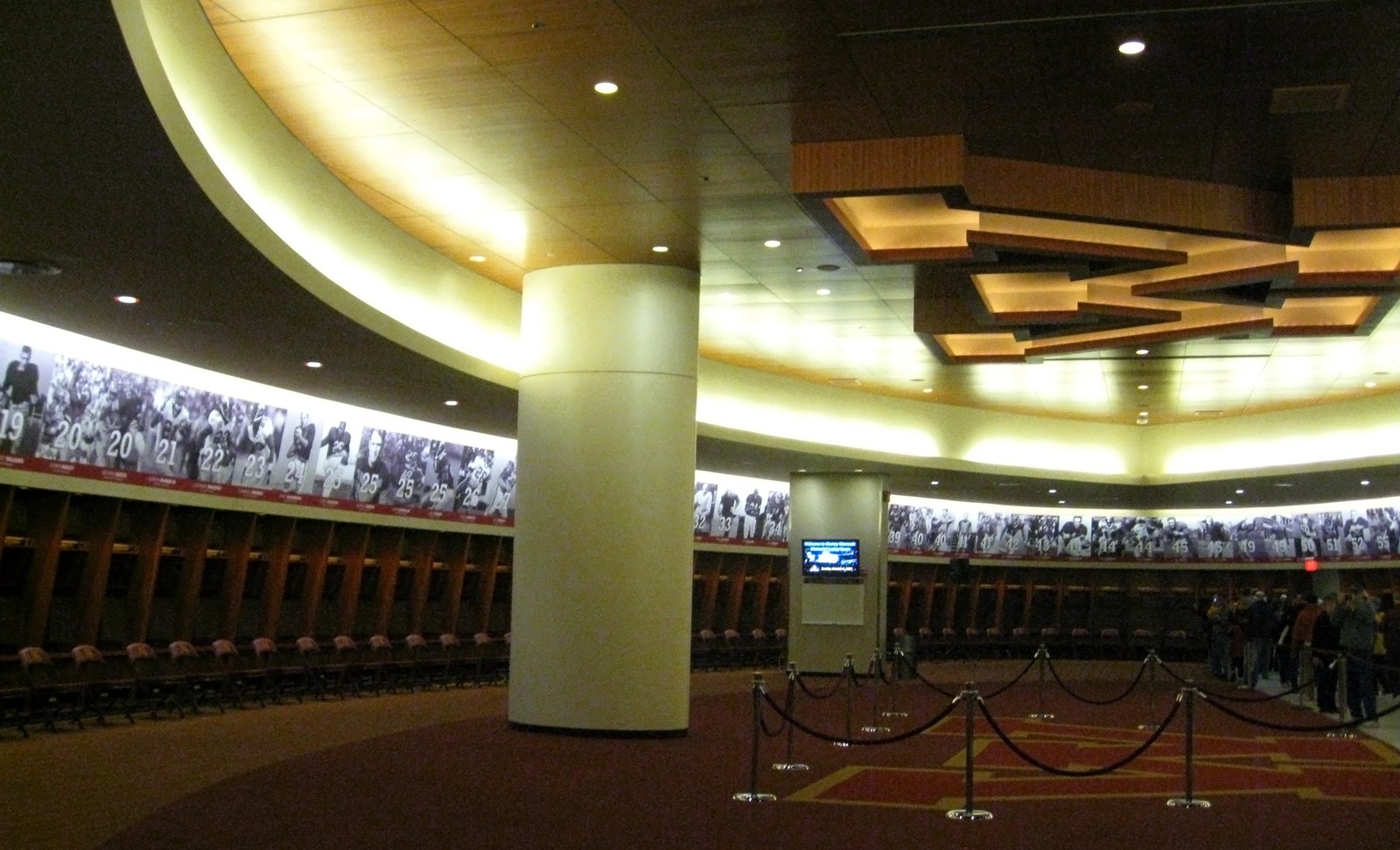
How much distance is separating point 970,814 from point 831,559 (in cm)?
1399

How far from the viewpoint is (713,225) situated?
12.0m

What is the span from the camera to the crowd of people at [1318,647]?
15023 mm

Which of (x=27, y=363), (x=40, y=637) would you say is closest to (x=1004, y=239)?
(x=27, y=363)

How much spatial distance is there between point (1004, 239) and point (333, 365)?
6382 mm

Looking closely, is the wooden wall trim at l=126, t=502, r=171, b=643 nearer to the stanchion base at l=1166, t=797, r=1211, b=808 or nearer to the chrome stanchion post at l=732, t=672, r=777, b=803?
the chrome stanchion post at l=732, t=672, r=777, b=803

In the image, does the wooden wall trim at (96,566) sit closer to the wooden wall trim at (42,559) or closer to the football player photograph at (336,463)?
the wooden wall trim at (42,559)

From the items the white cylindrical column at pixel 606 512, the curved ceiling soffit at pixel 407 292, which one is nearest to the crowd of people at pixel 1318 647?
the curved ceiling soffit at pixel 407 292

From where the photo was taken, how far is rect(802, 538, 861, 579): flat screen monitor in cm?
2252

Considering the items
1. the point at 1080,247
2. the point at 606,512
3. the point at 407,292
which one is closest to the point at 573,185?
the point at 407,292

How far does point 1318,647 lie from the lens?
17531mm

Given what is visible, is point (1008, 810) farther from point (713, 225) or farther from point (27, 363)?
point (27, 363)

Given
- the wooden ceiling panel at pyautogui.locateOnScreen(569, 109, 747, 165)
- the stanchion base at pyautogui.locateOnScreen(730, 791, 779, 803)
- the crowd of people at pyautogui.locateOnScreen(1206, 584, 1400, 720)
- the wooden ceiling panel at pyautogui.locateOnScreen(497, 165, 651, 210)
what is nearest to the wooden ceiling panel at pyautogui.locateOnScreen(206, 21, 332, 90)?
the wooden ceiling panel at pyautogui.locateOnScreen(569, 109, 747, 165)

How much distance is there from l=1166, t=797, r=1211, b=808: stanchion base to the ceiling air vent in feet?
14.9

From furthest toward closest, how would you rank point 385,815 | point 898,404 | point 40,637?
1. point 898,404
2. point 40,637
3. point 385,815
